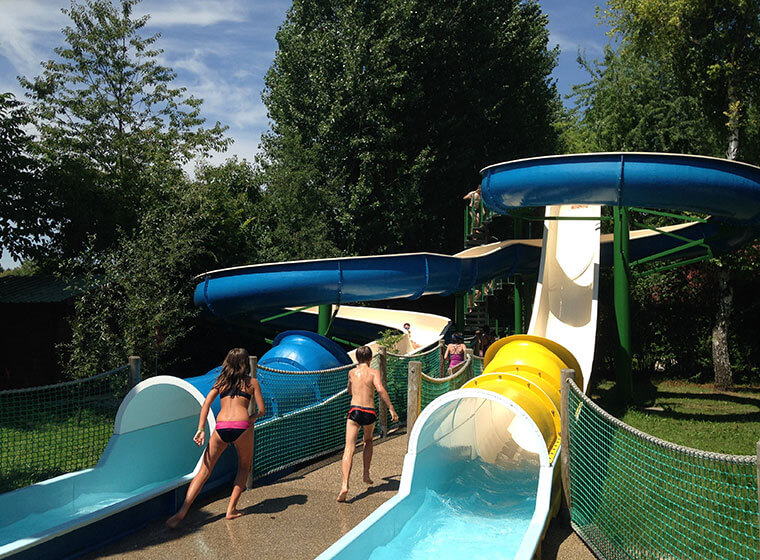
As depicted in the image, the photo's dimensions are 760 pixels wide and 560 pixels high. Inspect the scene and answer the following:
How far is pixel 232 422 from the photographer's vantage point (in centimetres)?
576

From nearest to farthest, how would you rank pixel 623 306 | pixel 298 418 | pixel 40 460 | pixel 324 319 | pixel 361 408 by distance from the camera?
pixel 361 408 < pixel 298 418 < pixel 40 460 < pixel 623 306 < pixel 324 319

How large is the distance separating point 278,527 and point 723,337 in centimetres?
1278

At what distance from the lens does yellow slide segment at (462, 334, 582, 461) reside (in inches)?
251

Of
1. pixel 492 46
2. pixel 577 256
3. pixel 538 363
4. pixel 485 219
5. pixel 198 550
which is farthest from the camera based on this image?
pixel 492 46

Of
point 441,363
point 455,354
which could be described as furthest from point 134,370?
point 455,354

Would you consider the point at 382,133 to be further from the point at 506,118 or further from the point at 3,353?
the point at 3,353

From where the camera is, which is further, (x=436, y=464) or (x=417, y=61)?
(x=417, y=61)

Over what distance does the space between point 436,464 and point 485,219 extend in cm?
1245

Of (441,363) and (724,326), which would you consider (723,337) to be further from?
(441,363)

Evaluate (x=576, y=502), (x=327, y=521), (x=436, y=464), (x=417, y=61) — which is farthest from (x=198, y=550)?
(x=417, y=61)

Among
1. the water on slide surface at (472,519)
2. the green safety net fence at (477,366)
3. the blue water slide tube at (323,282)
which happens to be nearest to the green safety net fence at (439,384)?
the green safety net fence at (477,366)

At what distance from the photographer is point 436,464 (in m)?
6.70

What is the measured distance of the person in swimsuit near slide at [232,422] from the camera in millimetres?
5758

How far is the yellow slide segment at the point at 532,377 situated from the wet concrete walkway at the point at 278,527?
3.27ft
